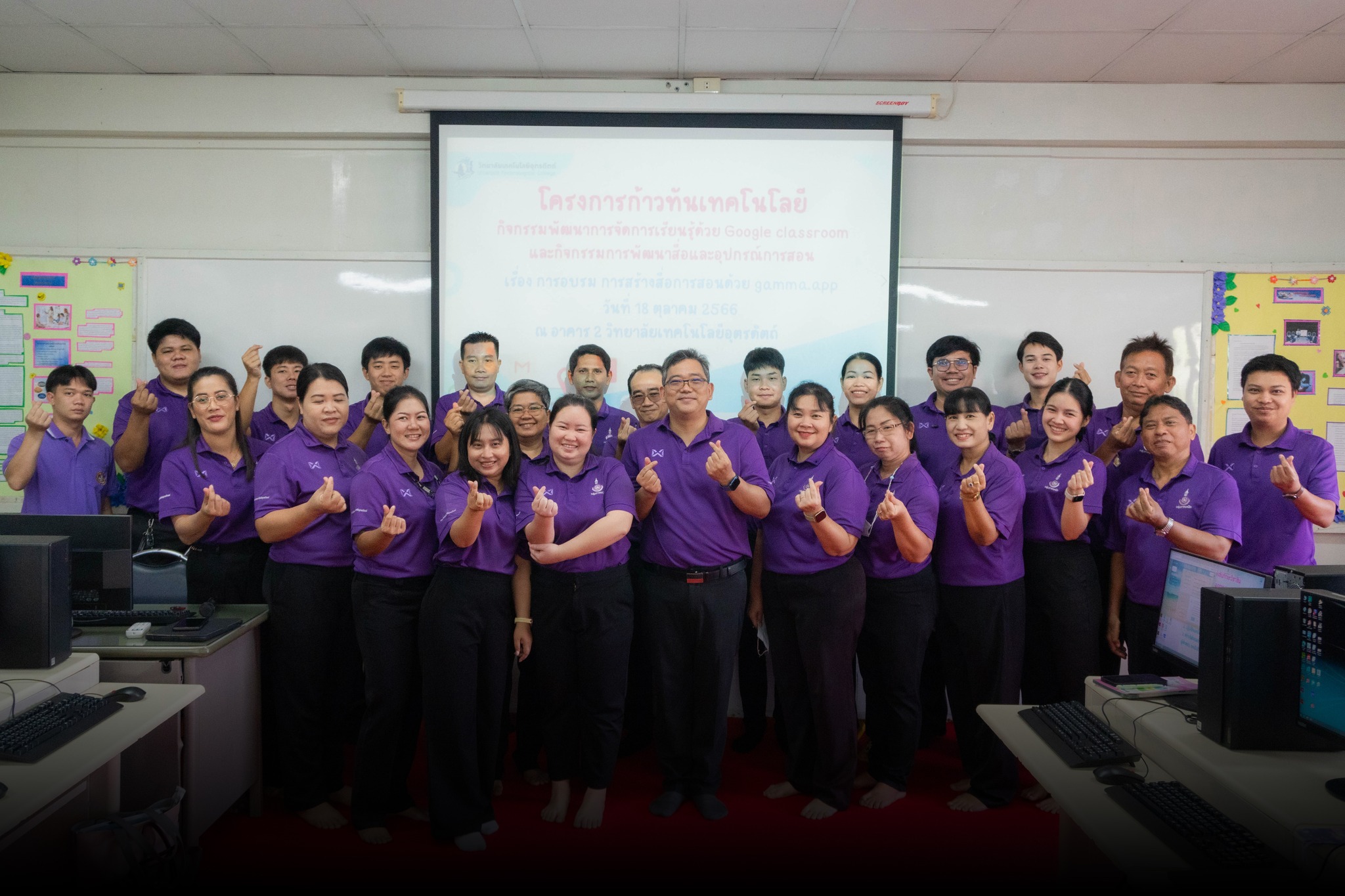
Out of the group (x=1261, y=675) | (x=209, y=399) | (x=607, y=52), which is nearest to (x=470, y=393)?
(x=209, y=399)

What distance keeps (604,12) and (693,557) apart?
7.43 ft

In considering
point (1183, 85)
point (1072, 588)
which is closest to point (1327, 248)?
point (1183, 85)

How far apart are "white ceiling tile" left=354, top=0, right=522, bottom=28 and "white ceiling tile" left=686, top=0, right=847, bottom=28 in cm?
77

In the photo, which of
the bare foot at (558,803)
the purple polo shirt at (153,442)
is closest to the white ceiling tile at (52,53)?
the purple polo shirt at (153,442)

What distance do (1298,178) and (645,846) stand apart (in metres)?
4.36

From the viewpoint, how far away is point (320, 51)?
11.7ft

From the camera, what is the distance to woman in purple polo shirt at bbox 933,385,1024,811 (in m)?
2.70

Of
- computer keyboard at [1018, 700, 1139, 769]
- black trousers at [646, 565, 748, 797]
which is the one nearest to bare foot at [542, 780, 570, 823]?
black trousers at [646, 565, 748, 797]

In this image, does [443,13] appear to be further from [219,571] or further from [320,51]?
[219,571]

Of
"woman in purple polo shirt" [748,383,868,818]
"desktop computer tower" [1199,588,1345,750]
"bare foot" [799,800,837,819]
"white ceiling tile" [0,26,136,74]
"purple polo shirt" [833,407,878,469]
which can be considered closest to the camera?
"desktop computer tower" [1199,588,1345,750]

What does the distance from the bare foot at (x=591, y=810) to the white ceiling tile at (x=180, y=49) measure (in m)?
3.52

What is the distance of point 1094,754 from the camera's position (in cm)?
183

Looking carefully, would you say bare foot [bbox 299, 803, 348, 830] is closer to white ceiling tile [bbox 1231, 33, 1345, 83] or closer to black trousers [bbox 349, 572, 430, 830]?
black trousers [bbox 349, 572, 430, 830]

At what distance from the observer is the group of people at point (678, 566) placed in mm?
2492
